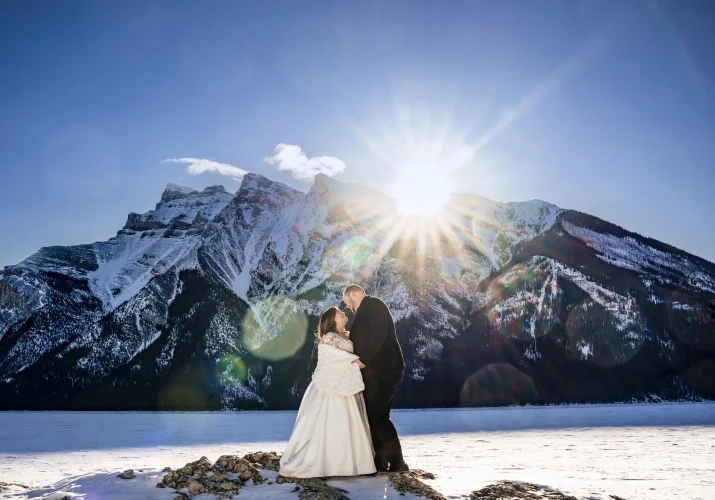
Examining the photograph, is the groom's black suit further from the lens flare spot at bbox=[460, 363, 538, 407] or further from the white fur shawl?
the lens flare spot at bbox=[460, 363, 538, 407]

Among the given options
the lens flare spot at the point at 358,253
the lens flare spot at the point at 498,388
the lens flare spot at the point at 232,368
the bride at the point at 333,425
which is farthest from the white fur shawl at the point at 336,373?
the lens flare spot at the point at 358,253

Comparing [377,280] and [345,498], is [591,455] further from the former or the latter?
[377,280]

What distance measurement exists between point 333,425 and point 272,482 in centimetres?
158

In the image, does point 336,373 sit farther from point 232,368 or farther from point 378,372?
point 232,368

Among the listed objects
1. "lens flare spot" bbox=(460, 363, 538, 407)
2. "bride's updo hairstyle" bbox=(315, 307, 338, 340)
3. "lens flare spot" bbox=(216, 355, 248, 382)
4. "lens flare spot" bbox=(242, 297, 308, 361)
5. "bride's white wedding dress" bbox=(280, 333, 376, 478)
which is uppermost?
"lens flare spot" bbox=(242, 297, 308, 361)

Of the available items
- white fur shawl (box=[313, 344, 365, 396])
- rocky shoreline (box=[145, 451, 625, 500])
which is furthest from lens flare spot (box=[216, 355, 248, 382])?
white fur shawl (box=[313, 344, 365, 396])

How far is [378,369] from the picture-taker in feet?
37.6

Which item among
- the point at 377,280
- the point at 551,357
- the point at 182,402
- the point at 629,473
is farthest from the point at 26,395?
the point at 629,473

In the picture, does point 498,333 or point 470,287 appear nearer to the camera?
point 498,333

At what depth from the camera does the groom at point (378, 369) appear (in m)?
11.4

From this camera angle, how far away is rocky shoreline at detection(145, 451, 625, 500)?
9.66 m

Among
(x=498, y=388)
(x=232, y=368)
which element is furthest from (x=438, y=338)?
(x=232, y=368)

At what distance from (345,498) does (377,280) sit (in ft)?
549

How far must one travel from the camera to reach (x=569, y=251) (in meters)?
196
